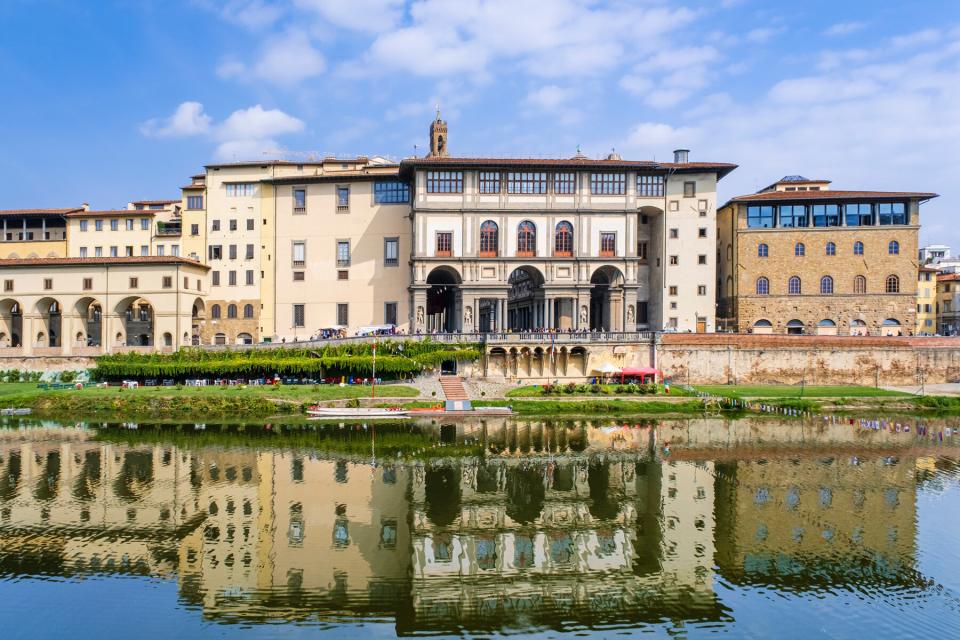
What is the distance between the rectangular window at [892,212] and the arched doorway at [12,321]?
262ft

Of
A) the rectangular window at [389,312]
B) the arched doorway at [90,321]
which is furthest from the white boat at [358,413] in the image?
the arched doorway at [90,321]

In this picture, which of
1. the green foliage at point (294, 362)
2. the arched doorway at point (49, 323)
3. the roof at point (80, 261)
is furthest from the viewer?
the arched doorway at point (49, 323)

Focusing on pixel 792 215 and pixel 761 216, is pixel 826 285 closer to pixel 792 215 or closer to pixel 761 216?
pixel 792 215

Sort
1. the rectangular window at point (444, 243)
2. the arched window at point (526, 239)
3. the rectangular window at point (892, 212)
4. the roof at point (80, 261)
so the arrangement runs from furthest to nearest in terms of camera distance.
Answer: the rectangular window at point (892, 212) < the roof at point (80, 261) < the arched window at point (526, 239) < the rectangular window at point (444, 243)

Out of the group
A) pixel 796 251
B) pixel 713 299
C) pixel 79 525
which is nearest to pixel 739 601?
pixel 79 525

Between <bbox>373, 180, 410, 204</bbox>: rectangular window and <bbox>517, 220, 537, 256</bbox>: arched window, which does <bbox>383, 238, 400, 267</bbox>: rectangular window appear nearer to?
<bbox>373, 180, 410, 204</bbox>: rectangular window

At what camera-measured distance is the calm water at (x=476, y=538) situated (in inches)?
594

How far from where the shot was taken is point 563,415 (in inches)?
1590

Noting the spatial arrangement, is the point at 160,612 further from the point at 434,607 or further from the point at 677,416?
the point at 677,416

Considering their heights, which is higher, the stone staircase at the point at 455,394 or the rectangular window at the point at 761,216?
the rectangular window at the point at 761,216

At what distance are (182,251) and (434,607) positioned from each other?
171 ft

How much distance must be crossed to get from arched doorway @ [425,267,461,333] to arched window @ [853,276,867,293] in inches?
1469

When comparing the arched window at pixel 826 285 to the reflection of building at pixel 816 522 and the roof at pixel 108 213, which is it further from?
the roof at pixel 108 213

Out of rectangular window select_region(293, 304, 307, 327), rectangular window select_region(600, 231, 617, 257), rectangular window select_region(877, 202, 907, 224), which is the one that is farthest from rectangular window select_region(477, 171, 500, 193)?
rectangular window select_region(877, 202, 907, 224)
